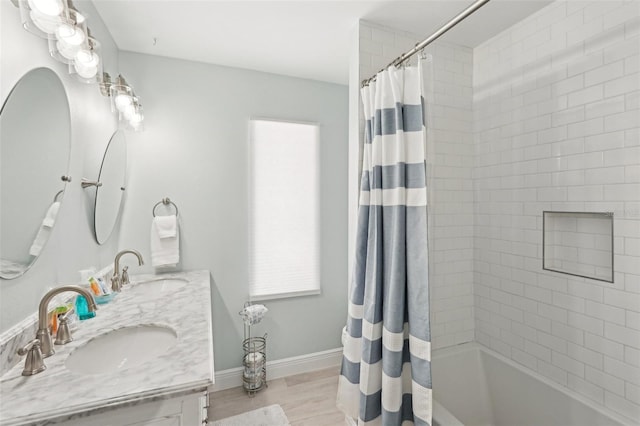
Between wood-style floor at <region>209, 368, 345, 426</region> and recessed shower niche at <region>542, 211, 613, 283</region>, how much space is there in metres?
1.77

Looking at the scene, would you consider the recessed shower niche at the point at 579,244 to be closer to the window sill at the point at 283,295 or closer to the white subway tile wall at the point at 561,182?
the white subway tile wall at the point at 561,182

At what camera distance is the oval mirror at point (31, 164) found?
0.99 meters

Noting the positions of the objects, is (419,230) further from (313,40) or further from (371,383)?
(313,40)

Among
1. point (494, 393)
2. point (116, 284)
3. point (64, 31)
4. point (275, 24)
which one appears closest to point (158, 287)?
point (116, 284)

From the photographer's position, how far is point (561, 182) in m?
1.73

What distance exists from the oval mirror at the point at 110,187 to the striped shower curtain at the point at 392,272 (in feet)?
5.08

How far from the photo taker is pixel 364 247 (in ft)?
5.52

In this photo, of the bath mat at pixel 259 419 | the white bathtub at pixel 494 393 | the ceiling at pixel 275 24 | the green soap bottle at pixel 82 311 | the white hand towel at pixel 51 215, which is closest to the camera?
the white hand towel at pixel 51 215

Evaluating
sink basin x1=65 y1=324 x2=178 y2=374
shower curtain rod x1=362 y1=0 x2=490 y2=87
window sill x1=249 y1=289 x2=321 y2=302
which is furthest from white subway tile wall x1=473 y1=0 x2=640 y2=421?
sink basin x1=65 y1=324 x2=178 y2=374

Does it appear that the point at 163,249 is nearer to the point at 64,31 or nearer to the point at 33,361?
the point at 33,361

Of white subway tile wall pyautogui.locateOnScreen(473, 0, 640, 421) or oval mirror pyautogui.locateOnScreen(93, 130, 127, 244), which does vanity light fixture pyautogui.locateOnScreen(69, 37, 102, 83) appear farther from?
white subway tile wall pyautogui.locateOnScreen(473, 0, 640, 421)

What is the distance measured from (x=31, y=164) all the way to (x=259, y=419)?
2.02 metres

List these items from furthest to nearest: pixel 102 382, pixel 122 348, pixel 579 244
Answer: pixel 579 244, pixel 122 348, pixel 102 382

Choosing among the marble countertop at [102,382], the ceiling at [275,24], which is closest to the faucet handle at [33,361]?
the marble countertop at [102,382]
